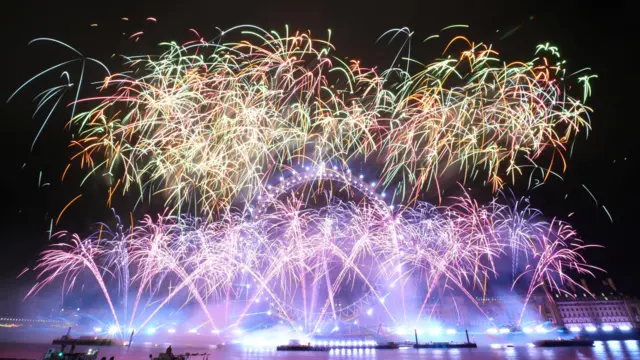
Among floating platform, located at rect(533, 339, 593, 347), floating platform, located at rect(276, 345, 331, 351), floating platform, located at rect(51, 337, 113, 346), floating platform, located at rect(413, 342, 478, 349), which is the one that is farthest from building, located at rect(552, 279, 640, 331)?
floating platform, located at rect(51, 337, 113, 346)

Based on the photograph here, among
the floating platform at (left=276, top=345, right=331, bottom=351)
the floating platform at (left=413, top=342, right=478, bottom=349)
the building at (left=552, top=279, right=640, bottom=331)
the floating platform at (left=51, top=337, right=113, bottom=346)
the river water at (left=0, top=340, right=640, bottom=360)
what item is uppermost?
the building at (left=552, top=279, right=640, bottom=331)

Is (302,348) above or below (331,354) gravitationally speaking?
above

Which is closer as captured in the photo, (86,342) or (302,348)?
(302,348)

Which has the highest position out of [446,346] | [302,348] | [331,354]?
[446,346]

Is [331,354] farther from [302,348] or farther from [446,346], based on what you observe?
[446,346]

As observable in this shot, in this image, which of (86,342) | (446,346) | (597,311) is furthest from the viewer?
(597,311)

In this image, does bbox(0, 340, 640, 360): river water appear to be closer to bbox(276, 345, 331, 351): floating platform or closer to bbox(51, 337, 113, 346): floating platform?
bbox(276, 345, 331, 351): floating platform

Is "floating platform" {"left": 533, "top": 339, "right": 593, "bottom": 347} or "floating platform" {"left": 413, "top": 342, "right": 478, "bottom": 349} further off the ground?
"floating platform" {"left": 533, "top": 339, "right": 593, "bottom": 347}

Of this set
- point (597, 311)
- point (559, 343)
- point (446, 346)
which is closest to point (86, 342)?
point (446, 346)

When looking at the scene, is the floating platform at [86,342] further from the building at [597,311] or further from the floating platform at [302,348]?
the building at [597,311]

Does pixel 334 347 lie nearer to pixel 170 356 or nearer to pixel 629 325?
pixel 170 356

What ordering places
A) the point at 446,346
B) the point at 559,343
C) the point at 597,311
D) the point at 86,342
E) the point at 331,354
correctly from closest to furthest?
1. the point at 331,354
2. the point at 446,346
3. the point at 559,343
4. the point at 86,342
5. the point at 597,311
